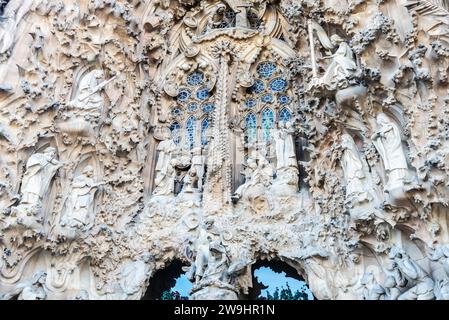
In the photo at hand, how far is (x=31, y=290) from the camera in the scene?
7.18 meters

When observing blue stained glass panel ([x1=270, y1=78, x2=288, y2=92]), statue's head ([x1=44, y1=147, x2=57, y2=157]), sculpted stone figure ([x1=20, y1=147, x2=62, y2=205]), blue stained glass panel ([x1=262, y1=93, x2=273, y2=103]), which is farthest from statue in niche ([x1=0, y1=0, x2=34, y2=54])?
blue stained glass panel ([x1=270, y1=78, x2=288, y2=92])

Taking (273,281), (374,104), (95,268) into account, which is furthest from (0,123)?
(374,104)

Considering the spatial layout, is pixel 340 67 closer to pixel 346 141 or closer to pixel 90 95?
pixel 346 141

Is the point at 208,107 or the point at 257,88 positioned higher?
the point at 257,88

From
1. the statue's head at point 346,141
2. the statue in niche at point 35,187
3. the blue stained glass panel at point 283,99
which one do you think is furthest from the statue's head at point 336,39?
the statue in niche at point 35,187

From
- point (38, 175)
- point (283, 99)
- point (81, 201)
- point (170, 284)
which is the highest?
point (283, 99)

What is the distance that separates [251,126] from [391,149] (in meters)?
3.18

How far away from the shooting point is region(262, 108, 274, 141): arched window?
912 cm

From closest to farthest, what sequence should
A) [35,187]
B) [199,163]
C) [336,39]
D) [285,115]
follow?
[35,187]
[336,39]
[199,163]
[285,115]

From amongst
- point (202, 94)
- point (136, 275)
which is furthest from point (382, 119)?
point (136, 275)

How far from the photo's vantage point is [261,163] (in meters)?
8.48

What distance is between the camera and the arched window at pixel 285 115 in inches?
361

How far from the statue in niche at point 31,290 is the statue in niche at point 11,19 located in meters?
3.68

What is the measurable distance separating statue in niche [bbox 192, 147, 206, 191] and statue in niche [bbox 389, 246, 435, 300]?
345 centimetres
